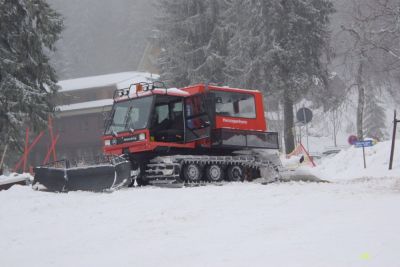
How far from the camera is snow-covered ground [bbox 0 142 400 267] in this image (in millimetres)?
5621

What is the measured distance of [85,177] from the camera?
42.3ft

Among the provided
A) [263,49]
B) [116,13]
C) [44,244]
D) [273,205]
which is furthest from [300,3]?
[116,13]

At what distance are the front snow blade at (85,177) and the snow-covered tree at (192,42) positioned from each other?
707 inches

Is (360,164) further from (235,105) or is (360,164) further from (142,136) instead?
(142,136)

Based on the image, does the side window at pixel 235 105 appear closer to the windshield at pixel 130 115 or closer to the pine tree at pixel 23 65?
the windshield at pixel 130 115

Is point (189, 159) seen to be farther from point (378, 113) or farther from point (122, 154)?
point (378, 113)

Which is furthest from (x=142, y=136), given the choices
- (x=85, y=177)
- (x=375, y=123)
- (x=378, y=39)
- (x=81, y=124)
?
(x=375, y=123)

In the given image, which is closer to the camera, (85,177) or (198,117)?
(85,177)

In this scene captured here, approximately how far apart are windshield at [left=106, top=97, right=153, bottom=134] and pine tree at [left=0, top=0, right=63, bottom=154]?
6595 mm

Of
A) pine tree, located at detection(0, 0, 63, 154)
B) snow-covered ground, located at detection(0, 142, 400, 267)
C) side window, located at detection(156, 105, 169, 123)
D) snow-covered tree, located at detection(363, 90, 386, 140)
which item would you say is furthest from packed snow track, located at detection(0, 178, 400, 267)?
snow-covered tree, located at detection(363, 90, 386, 140)

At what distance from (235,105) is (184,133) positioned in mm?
1846

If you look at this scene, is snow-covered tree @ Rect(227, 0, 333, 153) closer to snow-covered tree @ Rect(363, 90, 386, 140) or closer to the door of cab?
the door of cab

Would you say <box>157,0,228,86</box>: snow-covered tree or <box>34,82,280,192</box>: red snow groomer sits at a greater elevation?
<box>157,0,228,86</box>: snow-covered tree

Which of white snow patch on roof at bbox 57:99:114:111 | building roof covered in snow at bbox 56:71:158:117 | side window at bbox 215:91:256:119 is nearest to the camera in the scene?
side window at bbox 215:91:256:119
